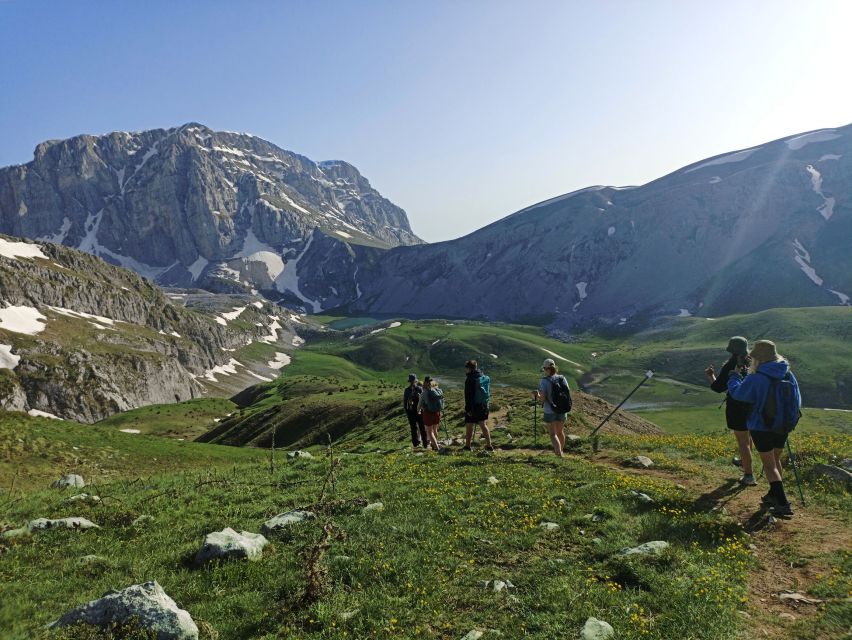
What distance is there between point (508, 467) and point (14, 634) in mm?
14862

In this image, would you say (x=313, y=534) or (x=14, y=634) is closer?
(x=14, y=634)

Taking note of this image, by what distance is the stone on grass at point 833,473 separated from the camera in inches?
602

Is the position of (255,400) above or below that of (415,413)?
below

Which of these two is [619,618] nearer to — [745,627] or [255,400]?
[745,627]

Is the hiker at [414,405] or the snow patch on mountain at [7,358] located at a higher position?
the snow patch on mountain at [7,358]

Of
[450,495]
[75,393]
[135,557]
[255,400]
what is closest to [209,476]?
[135,557]

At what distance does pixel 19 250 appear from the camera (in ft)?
565

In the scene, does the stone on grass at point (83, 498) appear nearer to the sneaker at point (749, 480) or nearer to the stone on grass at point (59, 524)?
the stone on grass at point (59, 524)

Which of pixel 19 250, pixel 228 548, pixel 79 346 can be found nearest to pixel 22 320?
pixel 79 346

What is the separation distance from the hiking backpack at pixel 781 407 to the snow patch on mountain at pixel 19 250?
207 m

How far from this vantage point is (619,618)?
843cm

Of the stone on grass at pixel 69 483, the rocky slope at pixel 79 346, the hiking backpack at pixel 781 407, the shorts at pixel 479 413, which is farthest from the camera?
the rocky slope at pixel 79 346

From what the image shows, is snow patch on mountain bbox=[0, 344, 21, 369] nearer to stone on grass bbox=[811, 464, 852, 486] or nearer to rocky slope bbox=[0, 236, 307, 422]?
rocky slope bbox=[0, 236, 307, 422]

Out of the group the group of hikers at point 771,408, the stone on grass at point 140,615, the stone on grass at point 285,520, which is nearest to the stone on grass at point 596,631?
the stone on grass at point 140,615
